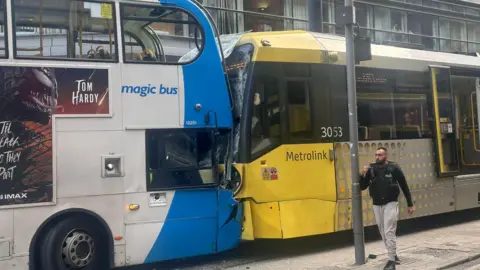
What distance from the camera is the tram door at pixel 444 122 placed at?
10.6 m

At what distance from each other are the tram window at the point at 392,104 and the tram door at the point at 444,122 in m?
0.21

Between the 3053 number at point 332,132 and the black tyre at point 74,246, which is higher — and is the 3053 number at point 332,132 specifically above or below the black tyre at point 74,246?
above

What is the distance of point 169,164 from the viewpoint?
7730 mm

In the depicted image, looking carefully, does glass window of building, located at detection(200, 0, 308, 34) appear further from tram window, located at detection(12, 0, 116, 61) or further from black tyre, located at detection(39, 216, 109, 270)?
black tyre, located at detection(39, 216, 109, 270)

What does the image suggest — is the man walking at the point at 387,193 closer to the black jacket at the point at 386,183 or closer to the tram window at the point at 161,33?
the black jacket at the point at 386,183

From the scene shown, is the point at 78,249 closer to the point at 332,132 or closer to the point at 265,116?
the point at 265,116

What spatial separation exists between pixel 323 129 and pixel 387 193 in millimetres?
1868

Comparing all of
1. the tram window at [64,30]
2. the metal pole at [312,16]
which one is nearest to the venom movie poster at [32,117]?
the tram window at [64,30]

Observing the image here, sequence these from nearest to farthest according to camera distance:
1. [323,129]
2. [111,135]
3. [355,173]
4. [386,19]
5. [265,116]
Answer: [111,135] < [355,173] < [265,116] < [323,129] < [386,19]

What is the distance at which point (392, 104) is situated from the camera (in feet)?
33.0

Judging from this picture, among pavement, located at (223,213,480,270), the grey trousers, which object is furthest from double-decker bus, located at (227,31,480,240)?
the grey trousers

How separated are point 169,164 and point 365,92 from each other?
3968mm

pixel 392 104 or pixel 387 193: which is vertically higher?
pixel 392 104

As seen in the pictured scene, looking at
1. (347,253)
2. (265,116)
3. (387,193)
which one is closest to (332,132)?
(265,116)
